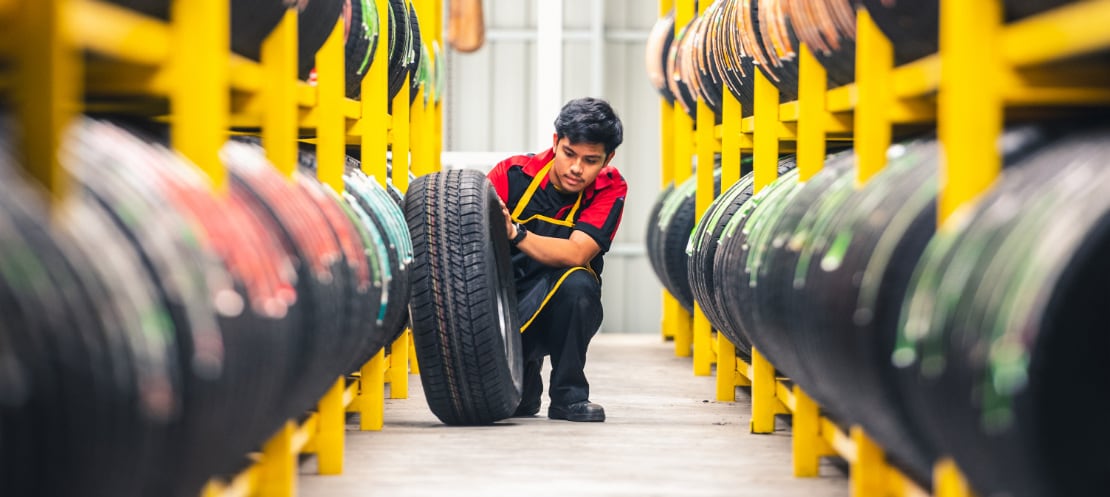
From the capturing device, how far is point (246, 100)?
2.48 metres

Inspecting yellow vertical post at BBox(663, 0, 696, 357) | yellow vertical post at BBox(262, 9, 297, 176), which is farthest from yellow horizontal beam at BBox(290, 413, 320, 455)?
yellow vertical post at BBox(663, 0, 696, 357)

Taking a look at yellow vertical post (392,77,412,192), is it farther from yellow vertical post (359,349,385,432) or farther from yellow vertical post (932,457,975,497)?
yellow vertical post (932,457,975,497)

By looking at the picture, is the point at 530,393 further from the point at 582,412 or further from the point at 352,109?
the point at 352,109

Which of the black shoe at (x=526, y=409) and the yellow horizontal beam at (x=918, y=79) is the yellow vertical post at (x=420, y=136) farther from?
the yellow horizontal beam at (x=918, y=79)

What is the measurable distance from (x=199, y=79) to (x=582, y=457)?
1.83 metres

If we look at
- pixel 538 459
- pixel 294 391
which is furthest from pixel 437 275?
pixel 294 391

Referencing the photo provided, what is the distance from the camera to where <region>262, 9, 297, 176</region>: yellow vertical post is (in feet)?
8.32

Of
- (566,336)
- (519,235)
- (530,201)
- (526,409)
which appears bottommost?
(526,409)

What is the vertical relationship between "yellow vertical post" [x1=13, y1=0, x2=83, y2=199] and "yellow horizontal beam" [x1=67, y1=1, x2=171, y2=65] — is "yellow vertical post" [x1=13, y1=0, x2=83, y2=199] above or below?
below

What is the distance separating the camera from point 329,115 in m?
3.07

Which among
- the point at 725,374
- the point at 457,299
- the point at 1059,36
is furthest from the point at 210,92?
the point at 725,374

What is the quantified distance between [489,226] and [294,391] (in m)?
1.62

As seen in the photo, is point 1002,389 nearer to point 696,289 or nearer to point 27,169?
point 27,169

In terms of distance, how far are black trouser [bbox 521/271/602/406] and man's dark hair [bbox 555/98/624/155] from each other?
451 mm
